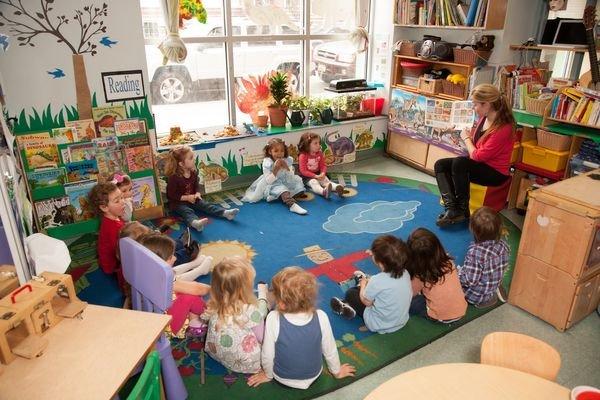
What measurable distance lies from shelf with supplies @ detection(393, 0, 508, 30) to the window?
665mm

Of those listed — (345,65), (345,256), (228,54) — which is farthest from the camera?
(345,65)

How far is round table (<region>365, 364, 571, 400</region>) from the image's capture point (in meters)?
1.47

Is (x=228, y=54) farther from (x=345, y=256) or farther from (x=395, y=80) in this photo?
(x=345, y=256)

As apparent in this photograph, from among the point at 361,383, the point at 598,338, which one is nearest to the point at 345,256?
the point at 361,383

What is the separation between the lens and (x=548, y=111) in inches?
159

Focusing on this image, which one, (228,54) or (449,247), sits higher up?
(228,54)

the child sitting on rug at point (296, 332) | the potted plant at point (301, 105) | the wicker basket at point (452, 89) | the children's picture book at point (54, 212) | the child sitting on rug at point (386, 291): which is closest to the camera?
the child sitting on rug at point (296, 332)

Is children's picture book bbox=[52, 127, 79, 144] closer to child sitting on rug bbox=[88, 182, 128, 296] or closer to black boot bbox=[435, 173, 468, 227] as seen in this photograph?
child sitting on rug bbox=[88, 182, 128, 296]

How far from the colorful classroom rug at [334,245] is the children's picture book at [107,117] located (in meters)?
0.94

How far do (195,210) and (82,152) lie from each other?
112 cm

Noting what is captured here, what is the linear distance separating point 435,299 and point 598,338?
1025mm

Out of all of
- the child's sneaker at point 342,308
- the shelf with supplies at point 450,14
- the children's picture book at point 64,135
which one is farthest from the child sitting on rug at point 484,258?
the children's picture book at point 64,135

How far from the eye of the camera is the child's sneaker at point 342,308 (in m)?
2.86

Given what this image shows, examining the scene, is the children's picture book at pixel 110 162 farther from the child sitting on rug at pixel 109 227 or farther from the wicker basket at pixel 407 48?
the wicker basket at pixel 407 48
